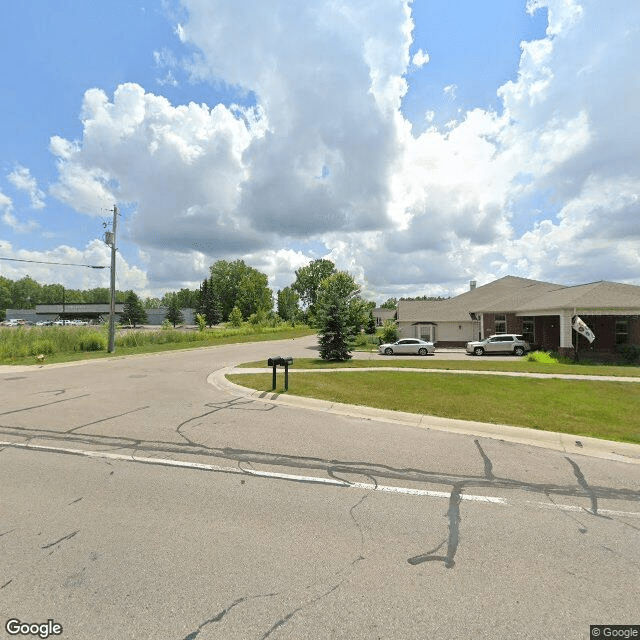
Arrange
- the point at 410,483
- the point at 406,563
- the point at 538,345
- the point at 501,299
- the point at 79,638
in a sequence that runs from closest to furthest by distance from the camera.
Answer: the point at 79,638 < the point at 406,563 < the point at 410,483 < the point at 538,345 < the point at 501,299

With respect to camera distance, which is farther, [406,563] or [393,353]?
[393,353]

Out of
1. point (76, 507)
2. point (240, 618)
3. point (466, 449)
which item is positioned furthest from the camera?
point (466, 449)

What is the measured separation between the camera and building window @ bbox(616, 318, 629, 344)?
23938mm

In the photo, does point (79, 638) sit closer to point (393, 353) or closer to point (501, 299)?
point (393, 353)

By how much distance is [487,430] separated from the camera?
755 centimetres

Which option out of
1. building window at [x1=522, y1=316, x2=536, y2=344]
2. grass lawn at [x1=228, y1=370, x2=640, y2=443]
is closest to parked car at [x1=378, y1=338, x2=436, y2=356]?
building window at [x1=522, y1=316, x2=536, y2=344]

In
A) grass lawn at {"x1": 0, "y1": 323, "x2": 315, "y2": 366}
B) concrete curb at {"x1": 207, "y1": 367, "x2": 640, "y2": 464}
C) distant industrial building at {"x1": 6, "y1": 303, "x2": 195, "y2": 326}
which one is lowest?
concrete curb at {"x1": 207, "y1": 367, "x2": 640, "y2": 464}

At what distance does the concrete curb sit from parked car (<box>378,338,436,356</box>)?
18269 mm

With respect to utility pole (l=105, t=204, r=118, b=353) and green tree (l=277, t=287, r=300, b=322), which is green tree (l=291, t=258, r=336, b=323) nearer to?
green tree (l=277, t=287, r=300, b=322)

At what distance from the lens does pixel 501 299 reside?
33.2 m

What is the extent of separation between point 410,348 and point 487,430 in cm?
2012

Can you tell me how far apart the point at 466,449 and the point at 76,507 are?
A: 5.95 meters

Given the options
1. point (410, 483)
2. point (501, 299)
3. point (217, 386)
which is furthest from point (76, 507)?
point (501, 299)

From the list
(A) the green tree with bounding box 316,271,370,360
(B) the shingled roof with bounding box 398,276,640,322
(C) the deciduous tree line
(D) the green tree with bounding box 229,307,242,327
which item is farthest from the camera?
(C) the deciduous tree line
